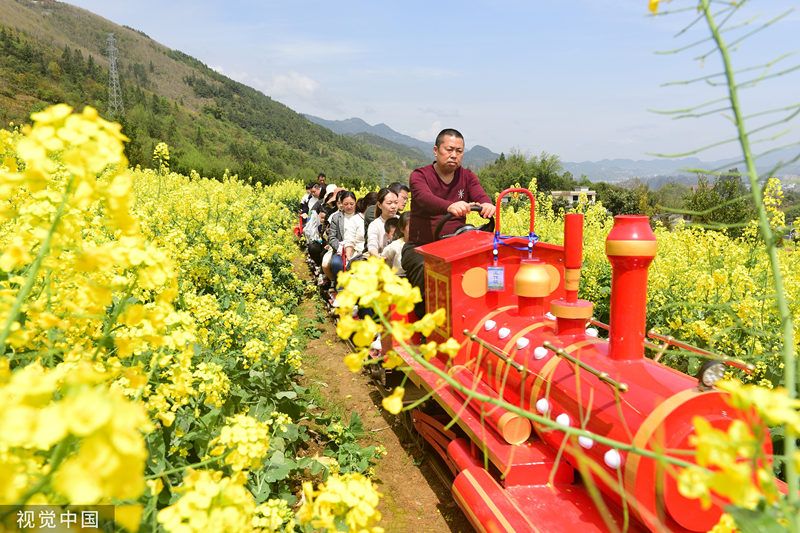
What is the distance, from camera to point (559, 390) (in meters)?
3.05

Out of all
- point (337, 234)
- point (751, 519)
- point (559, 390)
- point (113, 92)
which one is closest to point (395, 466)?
point (559, 390)

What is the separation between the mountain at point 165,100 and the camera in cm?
6010

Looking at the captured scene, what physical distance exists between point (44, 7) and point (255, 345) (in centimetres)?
20319

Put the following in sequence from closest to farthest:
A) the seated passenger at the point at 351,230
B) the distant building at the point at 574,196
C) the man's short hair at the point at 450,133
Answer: the man's short hair at the point at 450,133 → the seated passenger at the point at 351,230 → the distant building at the point at 574,196

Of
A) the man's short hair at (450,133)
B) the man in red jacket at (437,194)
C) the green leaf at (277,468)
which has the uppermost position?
the man's short hair at (450,133)

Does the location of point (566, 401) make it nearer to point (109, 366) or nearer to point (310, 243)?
point (109, 366)

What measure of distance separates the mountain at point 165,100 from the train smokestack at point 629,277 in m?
19.5

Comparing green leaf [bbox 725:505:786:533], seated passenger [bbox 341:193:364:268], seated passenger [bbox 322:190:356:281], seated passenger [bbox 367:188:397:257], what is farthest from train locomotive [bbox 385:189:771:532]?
seated passenger [bbox 322:190:356:281]

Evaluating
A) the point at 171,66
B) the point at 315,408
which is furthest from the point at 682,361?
the point at 171,66

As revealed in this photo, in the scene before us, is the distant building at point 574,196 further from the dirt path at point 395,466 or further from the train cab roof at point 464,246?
Result: the train cab roof at point 464,246

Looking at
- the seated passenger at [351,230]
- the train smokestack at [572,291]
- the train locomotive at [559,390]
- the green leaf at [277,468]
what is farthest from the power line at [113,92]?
the train smokestack at [572,291]

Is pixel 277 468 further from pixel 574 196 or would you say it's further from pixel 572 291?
pixel 574 196

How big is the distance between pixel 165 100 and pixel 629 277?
107 m

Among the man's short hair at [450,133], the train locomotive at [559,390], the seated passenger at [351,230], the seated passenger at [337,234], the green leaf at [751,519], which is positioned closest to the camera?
the green leaf at [751,519]
